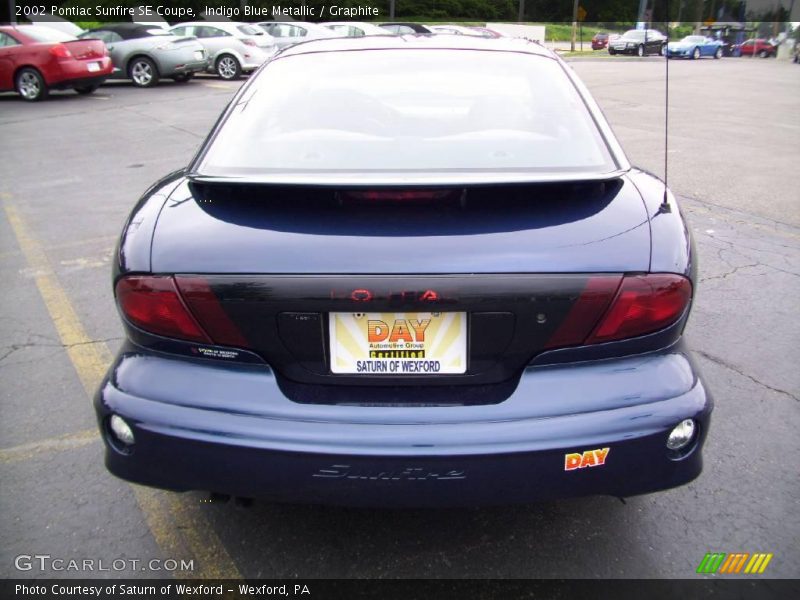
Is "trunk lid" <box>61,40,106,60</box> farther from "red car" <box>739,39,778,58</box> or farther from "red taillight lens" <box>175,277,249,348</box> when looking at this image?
"red car" <box>739,39,778,58</box>

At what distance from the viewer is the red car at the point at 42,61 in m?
14.3

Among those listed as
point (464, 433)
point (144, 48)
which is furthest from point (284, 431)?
point (144, 48)

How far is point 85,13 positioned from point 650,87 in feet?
94.2

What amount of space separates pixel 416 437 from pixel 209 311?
660 mm

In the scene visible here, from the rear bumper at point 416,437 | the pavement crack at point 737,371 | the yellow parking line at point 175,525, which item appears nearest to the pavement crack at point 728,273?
the pavement crack at point 737,371

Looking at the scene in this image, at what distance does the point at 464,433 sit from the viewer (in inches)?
72.7

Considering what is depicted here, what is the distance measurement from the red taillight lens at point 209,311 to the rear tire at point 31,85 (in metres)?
15.0

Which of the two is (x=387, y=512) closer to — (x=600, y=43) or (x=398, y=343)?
(x=398, y=343)

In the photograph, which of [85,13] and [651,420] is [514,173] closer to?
[651,420]

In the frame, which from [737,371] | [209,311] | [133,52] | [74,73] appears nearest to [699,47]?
[133,52]

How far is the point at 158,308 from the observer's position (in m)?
1.97

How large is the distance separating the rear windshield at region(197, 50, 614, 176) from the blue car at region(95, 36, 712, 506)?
0.64 feet

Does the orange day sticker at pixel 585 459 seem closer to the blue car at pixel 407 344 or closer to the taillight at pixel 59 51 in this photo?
the blue car at pixel 407 344

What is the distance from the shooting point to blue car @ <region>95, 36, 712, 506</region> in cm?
184
